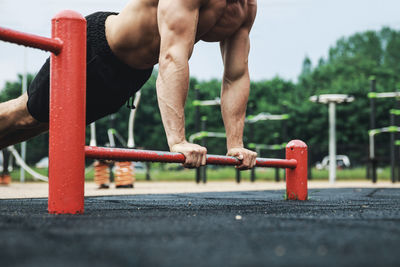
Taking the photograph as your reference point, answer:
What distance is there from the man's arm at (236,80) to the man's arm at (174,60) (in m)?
0.35

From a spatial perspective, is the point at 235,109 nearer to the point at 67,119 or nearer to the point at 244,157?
the point at 244,157

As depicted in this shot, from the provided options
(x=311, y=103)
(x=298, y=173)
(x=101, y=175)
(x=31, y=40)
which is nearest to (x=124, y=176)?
(x=101, y=175)

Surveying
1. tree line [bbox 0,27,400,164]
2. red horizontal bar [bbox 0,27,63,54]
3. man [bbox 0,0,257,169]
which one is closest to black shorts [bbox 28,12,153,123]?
man [bbox 0,0,257,169]

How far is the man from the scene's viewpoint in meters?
1.48

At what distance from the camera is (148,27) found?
63.5 inches

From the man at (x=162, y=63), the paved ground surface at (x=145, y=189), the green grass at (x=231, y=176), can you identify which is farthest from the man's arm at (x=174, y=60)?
the green grass at (x=231, y=176)

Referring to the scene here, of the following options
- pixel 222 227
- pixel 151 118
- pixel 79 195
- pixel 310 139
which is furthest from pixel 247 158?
pixel 151 118

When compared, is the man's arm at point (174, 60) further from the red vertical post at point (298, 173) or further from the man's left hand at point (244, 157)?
the red vertical post at point (298, 173)

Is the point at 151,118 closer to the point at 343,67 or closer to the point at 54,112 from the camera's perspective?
the point at 343,67

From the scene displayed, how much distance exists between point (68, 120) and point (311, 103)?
19954mm

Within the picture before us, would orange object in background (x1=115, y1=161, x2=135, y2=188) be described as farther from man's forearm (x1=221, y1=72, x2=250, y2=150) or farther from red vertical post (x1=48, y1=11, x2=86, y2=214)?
red vertical post (x1=48, y1=11, x2=86, y2=214)

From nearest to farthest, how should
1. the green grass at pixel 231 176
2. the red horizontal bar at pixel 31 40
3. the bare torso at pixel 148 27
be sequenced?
the red horizontal bar at pixel 31 40 → the bare torso at pixel 148 27 → the green grass at pixel 231 176

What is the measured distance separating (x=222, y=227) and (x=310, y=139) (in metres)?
19.7

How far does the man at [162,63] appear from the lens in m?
1.48
